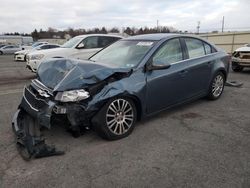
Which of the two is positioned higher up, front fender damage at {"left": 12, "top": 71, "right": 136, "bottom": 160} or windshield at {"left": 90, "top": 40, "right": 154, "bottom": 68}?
windshield at {"left": 90, "top": 40, "right": 154, "bottom": 68}

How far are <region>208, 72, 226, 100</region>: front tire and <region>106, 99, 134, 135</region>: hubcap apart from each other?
2654 mm

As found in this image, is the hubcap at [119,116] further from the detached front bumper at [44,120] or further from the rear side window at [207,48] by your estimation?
the rear side window at [207,48]

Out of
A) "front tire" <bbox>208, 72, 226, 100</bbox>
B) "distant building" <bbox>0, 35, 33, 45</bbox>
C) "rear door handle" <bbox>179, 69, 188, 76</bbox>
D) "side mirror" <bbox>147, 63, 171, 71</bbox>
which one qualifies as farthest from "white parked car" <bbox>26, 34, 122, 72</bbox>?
"distant building" <bbox>0, 35, 33, 45</bbox>

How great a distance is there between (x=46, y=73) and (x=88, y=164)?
74.5 inches

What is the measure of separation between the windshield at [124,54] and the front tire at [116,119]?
0.71m

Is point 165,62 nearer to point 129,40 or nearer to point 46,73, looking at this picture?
point 129,40

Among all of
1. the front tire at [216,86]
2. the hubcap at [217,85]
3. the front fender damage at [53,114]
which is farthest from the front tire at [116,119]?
the hubcap at [217,85]

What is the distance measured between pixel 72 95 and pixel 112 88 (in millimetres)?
603

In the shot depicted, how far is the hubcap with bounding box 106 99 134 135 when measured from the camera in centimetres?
395

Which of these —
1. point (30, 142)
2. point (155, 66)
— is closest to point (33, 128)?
point (30, 142)

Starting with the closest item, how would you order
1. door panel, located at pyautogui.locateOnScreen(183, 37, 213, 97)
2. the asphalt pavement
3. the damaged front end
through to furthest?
the asphalt pavement, the damaged front end, door panel, located at pyautogui.locateOnScreen(183, 37, 213, 97)

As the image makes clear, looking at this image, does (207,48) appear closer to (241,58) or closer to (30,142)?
(30,142)

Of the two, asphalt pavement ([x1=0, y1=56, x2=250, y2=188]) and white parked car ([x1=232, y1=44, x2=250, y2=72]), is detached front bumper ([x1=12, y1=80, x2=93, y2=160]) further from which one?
white parked car ([x1=232, y1=44, x2=250, y2=72])

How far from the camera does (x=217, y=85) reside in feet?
20.4
